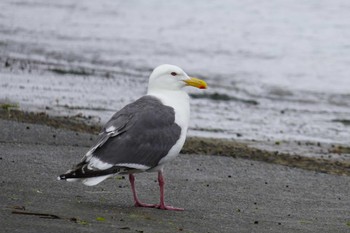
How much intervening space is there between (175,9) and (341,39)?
9898mm

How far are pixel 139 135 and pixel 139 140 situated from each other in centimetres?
4

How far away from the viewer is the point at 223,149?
40.3ft

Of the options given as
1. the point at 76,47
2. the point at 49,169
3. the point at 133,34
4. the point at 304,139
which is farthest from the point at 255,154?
the point at 133,34

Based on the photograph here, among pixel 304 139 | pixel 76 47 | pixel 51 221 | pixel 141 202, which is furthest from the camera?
pixel 76 47

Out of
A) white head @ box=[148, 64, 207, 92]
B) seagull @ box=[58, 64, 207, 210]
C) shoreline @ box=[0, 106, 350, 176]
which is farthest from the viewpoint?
shoreline @ box=[0, 106, 350, 176]

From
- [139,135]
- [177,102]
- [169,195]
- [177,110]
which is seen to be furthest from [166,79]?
[169,195]

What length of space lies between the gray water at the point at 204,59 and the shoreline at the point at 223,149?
715 millimetres

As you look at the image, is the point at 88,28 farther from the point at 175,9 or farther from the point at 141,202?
the point at 141,202

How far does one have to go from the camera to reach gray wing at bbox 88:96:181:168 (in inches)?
314

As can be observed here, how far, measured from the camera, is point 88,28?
96.3 feet

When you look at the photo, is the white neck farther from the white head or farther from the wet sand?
the wet sand

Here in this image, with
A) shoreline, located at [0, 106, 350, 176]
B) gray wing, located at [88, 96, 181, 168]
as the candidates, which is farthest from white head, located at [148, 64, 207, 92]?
shoreline, located at [0, 106, 350, 176]

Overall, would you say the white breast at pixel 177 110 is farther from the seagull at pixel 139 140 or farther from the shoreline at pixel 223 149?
the shoreline at pixel 223 149

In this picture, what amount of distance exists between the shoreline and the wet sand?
16 cm
